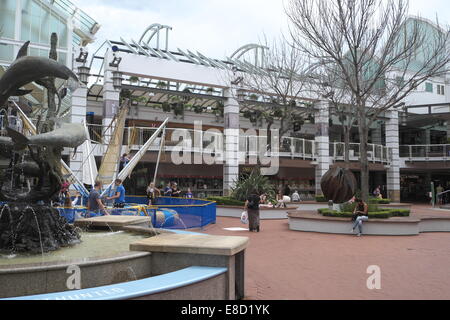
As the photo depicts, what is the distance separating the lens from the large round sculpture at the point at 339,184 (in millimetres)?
17062

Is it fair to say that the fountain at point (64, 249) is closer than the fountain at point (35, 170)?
Yes

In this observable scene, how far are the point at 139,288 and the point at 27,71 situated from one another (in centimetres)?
435

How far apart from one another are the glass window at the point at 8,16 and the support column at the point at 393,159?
3081cm

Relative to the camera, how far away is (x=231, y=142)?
93.6ft

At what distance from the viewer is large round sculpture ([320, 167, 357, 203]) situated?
17062 mm

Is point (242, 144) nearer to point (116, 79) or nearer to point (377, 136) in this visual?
point (116, 79)

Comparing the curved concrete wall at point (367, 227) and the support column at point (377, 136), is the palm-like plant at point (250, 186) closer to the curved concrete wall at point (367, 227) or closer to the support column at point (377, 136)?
the curved concrete wall at point (367, 227)

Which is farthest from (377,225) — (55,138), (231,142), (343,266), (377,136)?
(377,136)

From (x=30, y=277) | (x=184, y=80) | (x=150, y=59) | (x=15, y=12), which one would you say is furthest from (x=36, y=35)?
(x=30, y=277)

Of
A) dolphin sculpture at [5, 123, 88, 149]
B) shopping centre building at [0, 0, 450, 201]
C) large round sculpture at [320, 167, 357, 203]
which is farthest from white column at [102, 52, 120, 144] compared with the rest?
dolphin sculpture at [5, 123, 88, 149]

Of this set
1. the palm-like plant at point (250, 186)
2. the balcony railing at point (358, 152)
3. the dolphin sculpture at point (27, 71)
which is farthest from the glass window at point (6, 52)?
the balcony railing at point (358, 152)

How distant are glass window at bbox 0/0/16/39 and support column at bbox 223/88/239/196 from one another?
14020mm

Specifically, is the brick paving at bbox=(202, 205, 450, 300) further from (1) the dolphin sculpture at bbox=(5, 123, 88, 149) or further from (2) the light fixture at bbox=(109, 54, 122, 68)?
(2) the light fixture at bbox=(109, 54, 122, 68)

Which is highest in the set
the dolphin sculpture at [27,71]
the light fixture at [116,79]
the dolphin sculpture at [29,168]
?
the light fixture at [116,79]
